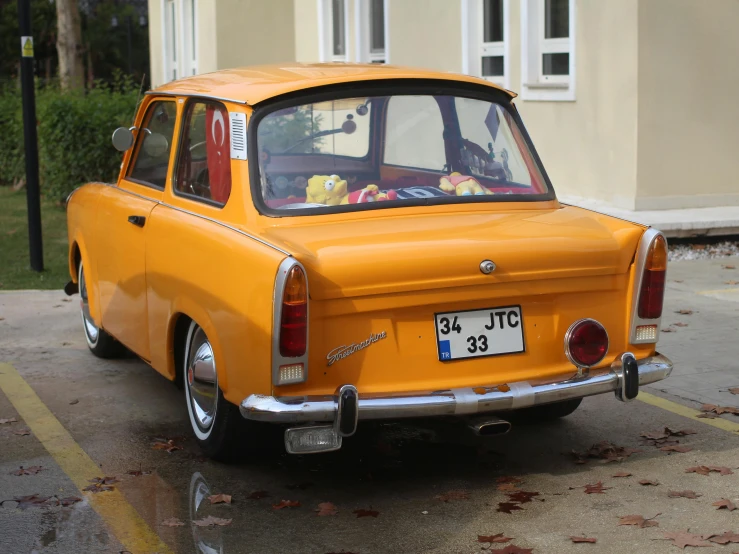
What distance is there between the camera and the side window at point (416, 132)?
214 inches

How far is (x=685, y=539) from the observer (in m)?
4.19

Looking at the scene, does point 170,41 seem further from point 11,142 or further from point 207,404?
point 207,404

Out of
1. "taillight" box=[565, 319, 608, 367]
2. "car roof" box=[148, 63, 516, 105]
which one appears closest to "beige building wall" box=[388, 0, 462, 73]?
"car roof" box=[148, 63, 516, 105]

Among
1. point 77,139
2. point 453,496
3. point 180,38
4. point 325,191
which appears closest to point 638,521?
point 453,496

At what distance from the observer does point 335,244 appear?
452 centimetres

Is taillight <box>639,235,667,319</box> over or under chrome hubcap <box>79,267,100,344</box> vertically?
over

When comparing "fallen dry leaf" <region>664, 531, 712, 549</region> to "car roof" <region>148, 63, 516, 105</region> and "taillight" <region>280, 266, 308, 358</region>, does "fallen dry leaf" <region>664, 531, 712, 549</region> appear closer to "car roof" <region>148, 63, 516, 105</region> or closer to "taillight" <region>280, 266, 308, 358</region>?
"taillight" <region>280, 266, 308, 358</region>

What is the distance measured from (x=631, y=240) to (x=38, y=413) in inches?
130

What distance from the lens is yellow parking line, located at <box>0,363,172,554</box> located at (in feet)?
14.3

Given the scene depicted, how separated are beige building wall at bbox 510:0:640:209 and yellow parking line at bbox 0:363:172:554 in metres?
7.17

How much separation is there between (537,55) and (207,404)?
9.47 m

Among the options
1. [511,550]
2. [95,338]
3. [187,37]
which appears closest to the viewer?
[511,550]

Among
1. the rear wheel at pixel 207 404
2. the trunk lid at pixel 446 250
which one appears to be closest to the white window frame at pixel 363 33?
the rear wheel at pixel 207 404

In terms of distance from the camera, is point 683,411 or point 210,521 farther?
point 683,411
